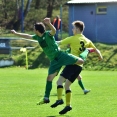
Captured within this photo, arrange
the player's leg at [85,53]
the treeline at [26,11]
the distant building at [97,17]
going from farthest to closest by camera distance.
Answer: the treeline at [26,11], the distant building at [97,17], the player's leg at [85,53]

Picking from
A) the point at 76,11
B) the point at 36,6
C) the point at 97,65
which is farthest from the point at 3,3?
the point at 97,65

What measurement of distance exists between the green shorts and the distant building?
21497 millimetres

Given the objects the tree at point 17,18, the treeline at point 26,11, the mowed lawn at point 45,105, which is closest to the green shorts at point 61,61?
the mowed lawn at point 45,105

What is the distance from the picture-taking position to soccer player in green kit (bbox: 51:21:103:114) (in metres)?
10.4

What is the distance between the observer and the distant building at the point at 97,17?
3269 centimetres

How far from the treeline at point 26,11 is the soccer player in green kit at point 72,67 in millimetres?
25986

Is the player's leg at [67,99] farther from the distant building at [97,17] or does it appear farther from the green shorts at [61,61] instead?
the distant building at [97,17]

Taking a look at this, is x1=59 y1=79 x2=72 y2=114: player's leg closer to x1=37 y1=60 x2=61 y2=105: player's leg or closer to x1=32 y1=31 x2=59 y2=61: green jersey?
x1=37 y1=60 x2=61 y2=105: player's leg

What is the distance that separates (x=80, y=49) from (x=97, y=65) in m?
16.3

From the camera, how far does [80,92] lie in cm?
1507

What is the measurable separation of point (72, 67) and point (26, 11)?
2893 cm

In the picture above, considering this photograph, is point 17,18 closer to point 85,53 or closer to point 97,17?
point 97,17

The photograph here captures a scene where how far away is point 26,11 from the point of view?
39.1 metres

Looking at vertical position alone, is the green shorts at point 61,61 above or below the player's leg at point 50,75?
above
